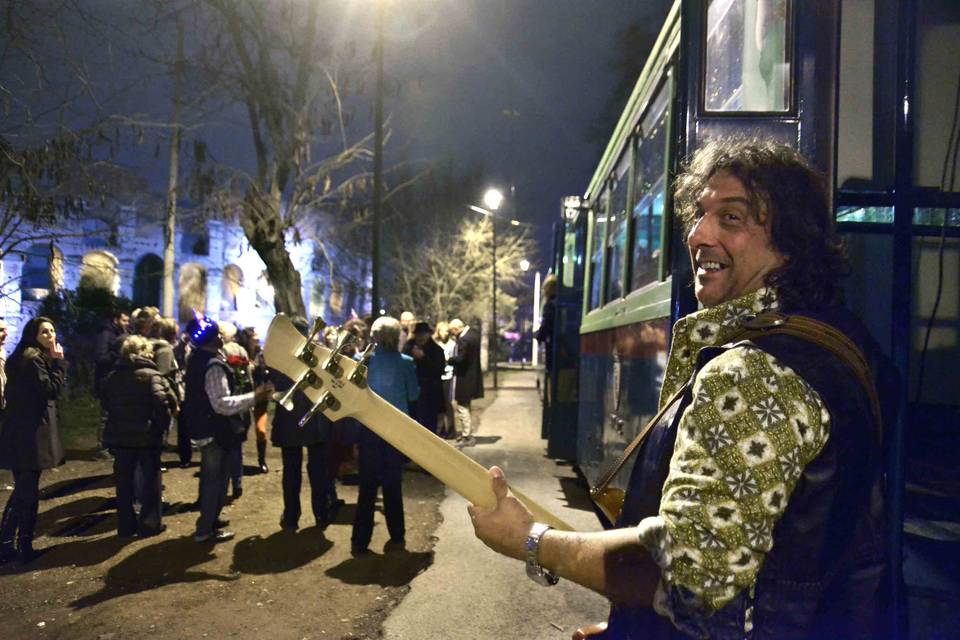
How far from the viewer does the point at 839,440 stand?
4.31 feet

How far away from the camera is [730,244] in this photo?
5.12ft

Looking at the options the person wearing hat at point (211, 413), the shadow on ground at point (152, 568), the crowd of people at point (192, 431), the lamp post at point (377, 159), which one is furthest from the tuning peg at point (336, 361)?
the lamp post at point (377, 159)

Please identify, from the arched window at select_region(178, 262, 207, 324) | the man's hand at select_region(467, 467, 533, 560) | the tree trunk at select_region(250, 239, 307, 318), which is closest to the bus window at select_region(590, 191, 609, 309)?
the man's hand at select_region(467, 467, 533, 560)

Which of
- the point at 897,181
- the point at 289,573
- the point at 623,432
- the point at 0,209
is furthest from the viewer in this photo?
the point at 0,209

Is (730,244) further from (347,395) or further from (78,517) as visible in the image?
(78,517)

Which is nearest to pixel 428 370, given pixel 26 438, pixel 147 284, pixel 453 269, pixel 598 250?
pixel 598 250

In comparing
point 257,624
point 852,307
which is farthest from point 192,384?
point 852,307

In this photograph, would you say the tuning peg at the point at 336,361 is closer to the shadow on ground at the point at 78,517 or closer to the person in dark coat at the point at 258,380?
the shadow on ground at the point at 78,517

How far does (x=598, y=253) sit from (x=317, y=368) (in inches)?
225

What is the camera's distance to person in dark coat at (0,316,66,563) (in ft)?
18.3

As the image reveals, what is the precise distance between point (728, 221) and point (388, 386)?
5084mm

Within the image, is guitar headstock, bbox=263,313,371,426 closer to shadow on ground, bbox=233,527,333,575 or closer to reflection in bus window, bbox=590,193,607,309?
shadow on ground, bbox=233,527,333,575

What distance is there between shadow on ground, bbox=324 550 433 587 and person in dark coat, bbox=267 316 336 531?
1.07 m

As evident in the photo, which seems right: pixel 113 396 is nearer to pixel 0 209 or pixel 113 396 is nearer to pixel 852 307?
pixel 0 209
